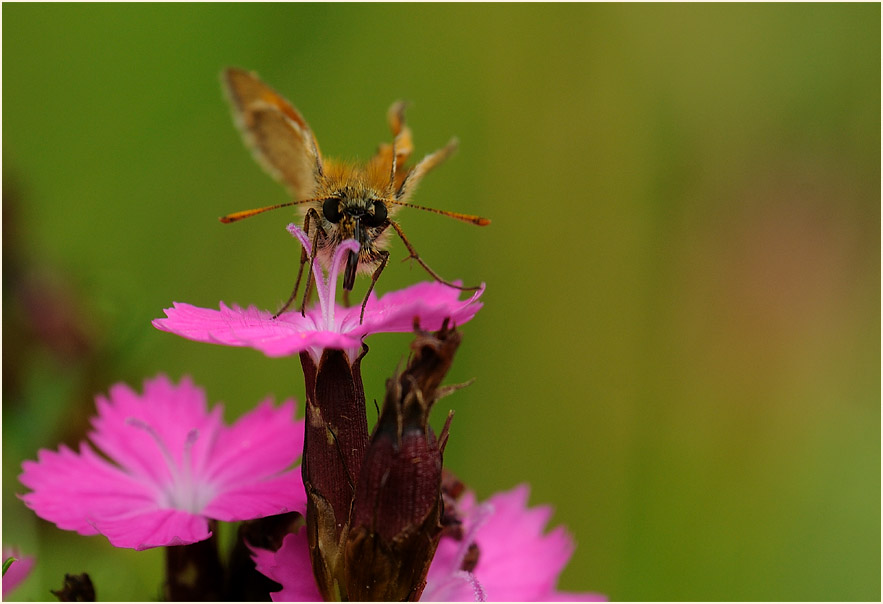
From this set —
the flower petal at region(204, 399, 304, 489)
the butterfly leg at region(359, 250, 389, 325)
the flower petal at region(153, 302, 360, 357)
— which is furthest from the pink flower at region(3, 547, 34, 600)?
the butterfly leg at region(359, 250, 389, 325)

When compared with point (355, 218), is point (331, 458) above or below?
below

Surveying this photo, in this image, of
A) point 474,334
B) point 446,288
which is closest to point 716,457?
point 474,334

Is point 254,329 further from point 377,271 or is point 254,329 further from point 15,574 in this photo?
point 15,574

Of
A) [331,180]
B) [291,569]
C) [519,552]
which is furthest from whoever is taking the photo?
[519,552]

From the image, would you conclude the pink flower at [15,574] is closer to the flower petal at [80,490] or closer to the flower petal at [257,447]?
the flower petal at [80,490]

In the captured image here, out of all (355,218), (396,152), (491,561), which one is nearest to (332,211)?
(355,218)

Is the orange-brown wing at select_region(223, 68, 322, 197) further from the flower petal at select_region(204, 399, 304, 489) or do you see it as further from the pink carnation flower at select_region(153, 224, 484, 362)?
the flower petal at select_region(204, 399, 304, 489)
